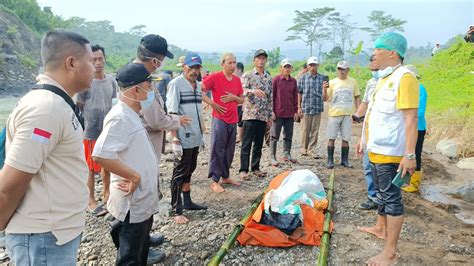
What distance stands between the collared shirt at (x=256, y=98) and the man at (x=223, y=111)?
0.53 metres

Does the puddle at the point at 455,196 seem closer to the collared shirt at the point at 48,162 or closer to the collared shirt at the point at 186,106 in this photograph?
the collared shirt at the point at 186,106

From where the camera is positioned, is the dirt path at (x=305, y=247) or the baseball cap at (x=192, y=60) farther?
the baseball cap at (x=192, y=60)

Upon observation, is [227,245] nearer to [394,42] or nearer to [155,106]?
[155,106]

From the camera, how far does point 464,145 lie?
8.81 meters

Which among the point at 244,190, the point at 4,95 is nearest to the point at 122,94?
the point at 244,190

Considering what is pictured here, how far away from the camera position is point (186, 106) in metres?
4.31

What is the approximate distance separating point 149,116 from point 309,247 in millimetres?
2054

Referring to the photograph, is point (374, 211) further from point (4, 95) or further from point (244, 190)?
point (4, 95)

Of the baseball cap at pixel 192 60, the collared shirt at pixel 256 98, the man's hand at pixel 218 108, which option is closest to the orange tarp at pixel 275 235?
the man's hand at pixel 218 108

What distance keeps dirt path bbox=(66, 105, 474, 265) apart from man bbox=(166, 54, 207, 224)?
16.1 inches

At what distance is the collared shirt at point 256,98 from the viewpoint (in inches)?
231

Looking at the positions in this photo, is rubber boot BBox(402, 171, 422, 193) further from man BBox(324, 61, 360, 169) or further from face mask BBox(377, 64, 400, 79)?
face mask BBox(377, 64, 400, 79)

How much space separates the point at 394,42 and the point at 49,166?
9.67ft

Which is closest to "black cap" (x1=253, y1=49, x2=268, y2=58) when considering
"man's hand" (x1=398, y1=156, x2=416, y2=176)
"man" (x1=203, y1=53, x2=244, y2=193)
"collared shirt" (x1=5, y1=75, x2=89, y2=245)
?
"man" (x1=203, y1=53, x2=244, y2=193)
